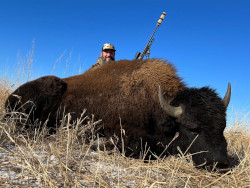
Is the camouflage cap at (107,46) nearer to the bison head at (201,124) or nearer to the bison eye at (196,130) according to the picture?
the bison head at (201,124)

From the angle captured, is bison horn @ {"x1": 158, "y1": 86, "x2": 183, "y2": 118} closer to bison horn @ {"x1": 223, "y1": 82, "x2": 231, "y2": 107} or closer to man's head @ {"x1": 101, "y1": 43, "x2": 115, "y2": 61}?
bison horn @ {"x1": 223, "y1": 82, "x2": 231, "y2": 107}

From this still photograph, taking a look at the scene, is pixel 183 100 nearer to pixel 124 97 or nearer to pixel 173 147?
pixel 173 147

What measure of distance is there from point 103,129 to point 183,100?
60.4 inches

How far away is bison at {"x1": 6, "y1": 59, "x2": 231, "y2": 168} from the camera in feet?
10.4

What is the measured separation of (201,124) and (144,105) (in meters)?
1.07

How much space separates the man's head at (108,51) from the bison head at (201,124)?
4793 millimetres

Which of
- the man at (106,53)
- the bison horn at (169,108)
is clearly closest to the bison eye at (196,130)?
the bison horn at (169,108)

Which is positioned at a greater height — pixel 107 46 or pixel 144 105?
pixel 107 46

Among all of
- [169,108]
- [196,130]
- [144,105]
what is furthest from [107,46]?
[196,130]

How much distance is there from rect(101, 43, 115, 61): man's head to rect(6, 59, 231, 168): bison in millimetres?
3323

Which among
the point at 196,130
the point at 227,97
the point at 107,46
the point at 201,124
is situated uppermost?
the point at 107,46

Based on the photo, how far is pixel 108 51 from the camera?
797cm

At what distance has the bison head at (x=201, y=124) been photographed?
118 inches

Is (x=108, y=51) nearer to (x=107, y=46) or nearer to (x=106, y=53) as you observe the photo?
(x=106, y=53)
